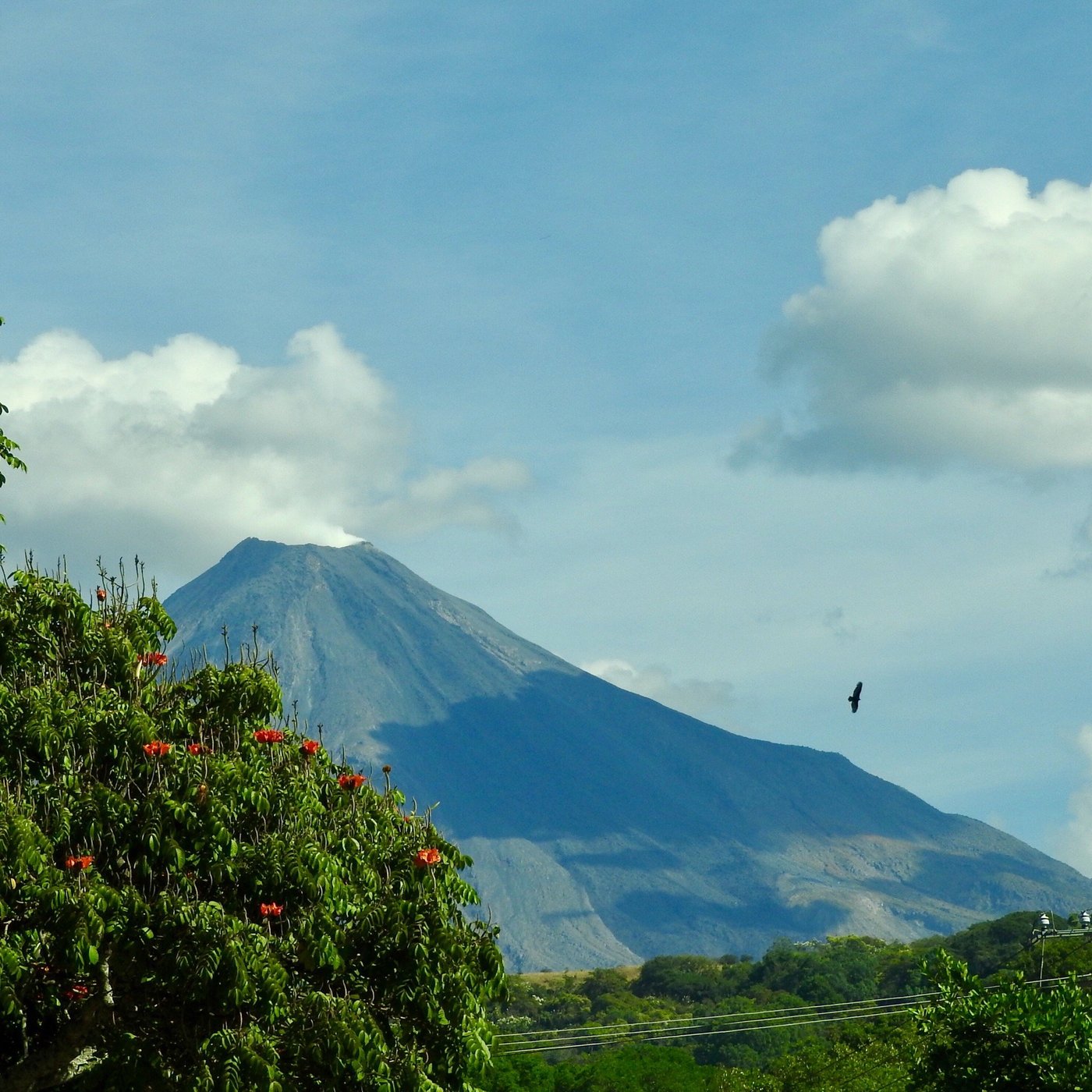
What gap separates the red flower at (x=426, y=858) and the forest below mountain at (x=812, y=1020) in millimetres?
1829

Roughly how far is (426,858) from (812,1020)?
73571mm

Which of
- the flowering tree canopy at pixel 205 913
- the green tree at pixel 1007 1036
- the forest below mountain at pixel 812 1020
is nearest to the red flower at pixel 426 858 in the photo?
the flowering tree canopy at pixel 205 913

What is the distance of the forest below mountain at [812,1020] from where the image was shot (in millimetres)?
22656

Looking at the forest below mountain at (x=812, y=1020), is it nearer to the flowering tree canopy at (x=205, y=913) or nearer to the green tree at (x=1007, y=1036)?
the green tree at (x=1007, y=1036)

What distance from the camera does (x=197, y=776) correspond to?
55.6ft

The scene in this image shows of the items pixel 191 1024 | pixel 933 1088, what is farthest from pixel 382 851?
pixel 933 1088

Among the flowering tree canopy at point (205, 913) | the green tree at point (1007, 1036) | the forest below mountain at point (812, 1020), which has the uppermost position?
the flowering tree canopy at point (205, 913)

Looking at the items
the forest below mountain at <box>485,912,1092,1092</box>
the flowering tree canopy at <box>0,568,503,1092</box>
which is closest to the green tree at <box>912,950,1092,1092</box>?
the forest below mountain at <box>485,912,1092,1092</box>

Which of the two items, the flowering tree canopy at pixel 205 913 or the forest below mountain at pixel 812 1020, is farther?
the forest below mountain at pixel 812 1020

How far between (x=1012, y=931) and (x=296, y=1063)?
12210cm

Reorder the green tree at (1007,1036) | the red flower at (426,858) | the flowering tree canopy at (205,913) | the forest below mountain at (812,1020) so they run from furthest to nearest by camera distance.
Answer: the forest below mountain at (812,1020)
the green tree at (1007,1036)
the red flower at (426,858)
the flowering tree canopy at (205,913)

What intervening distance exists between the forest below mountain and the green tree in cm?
2

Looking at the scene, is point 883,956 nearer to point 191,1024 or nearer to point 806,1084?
point 806,1084

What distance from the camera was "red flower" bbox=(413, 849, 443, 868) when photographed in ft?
56.4
